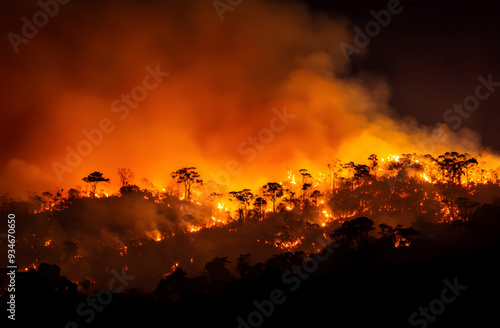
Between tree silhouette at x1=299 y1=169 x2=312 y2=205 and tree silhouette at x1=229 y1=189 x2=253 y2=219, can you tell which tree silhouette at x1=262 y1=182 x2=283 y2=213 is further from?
tree silhouette at x1=299 y1=169 x2=312 y2=205

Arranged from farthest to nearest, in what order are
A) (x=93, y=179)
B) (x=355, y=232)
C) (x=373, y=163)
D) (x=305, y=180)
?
(x=373, y=163), (x=305, y=180), (x=93, y=179), (x=355, y=232)

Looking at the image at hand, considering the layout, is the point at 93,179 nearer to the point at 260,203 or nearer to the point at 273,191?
the point at 260,203

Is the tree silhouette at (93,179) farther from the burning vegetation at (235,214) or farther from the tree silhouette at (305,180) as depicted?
the tree silhouette at (305,180)

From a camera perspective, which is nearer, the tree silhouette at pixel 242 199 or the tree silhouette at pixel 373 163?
the tree silhouette at pixel 242 199

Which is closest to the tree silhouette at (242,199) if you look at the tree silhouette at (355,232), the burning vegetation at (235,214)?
the burning vegetation at (235,214)

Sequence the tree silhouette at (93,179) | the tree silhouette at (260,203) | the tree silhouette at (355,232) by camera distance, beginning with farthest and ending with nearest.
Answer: the tree silhouette at (93,179) → the tree silhouette at (260,203) → the tree silhouette at (355,232)

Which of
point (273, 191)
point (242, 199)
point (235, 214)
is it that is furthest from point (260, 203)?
point (235, 214)

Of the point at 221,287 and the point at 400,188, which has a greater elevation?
the point at 400,188

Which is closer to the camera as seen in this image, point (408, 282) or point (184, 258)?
point (408, 282)

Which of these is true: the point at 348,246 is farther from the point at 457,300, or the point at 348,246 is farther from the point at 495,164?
the point at 495,164

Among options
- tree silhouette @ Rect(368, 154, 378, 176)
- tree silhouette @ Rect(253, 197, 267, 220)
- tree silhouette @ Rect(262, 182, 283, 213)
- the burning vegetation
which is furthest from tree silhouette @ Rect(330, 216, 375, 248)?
tree silhouette @ Rect(368, 154, 378, 176)

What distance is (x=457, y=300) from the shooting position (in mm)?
42500

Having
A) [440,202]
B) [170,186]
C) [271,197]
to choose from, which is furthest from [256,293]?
[170,186]

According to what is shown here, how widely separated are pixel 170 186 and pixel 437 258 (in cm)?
5866
